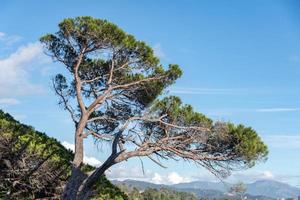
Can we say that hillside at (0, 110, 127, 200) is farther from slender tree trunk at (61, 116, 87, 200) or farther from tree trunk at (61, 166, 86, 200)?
tree trunk at (61, 166, 86, 200)

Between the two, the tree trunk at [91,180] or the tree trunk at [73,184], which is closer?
the tree trunk at [73,184]

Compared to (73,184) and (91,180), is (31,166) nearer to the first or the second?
(73,184)

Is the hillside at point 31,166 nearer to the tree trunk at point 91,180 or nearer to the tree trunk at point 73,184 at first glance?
the tree trunk at point 91,180

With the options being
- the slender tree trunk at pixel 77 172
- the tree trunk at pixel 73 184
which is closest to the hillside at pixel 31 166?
the slender tree trunk at pixel 77 172

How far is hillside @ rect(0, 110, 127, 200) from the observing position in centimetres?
1329

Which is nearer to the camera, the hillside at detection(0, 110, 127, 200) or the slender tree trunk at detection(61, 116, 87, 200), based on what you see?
the slender tree trunk at detection(61, 116, 87, 200)

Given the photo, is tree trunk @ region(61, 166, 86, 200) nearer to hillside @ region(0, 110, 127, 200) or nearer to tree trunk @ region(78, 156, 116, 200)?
tree trunk @ region(78, 156, 116, 200)

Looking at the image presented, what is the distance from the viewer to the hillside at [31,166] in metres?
13.3

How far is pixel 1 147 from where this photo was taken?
13.2 metres

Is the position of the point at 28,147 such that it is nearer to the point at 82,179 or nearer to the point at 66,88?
the point at 82,179

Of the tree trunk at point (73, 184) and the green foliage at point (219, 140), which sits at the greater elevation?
→ the green foliage at point (219, 140)

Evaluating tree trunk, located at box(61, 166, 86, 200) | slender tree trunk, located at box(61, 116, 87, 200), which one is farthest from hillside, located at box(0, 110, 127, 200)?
tree trunk, located at box(61, 166, 86, 200)

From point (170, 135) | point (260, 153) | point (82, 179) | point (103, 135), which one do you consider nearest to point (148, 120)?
point (170, 135)

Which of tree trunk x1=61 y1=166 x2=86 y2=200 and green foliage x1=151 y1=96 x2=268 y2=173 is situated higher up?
green foliage x1=151 y1=96 x2=268 y2=173
